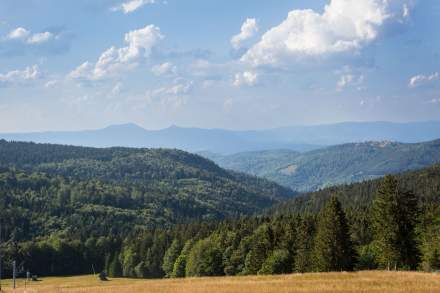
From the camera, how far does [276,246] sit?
100 m

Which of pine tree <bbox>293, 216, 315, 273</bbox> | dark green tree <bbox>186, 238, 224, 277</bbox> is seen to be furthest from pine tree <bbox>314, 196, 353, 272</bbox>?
dark green tree <bbox>186, 238, 224, 277</bbox>

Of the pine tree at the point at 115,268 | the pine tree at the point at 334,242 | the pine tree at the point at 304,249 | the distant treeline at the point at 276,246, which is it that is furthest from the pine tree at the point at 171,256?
the pine tree at the point at 334,242

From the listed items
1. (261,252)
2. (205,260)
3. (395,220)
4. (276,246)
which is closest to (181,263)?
(205,260)

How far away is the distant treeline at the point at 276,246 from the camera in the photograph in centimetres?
6750

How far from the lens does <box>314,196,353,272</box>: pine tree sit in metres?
72.6

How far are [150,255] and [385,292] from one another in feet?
452

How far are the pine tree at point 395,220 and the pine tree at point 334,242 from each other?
627cm

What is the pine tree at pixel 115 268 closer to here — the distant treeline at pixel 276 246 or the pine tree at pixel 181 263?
the distant treeline at pixel 276 246

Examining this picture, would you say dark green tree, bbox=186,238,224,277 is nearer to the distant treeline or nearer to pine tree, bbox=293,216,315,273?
the distant treeline

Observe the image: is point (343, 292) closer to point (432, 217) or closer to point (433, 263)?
point (433, 263)

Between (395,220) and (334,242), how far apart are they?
9.62 m

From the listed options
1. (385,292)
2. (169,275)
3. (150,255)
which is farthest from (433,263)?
(150,255)

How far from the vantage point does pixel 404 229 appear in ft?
220

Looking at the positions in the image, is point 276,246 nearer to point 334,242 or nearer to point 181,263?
point 334,242
